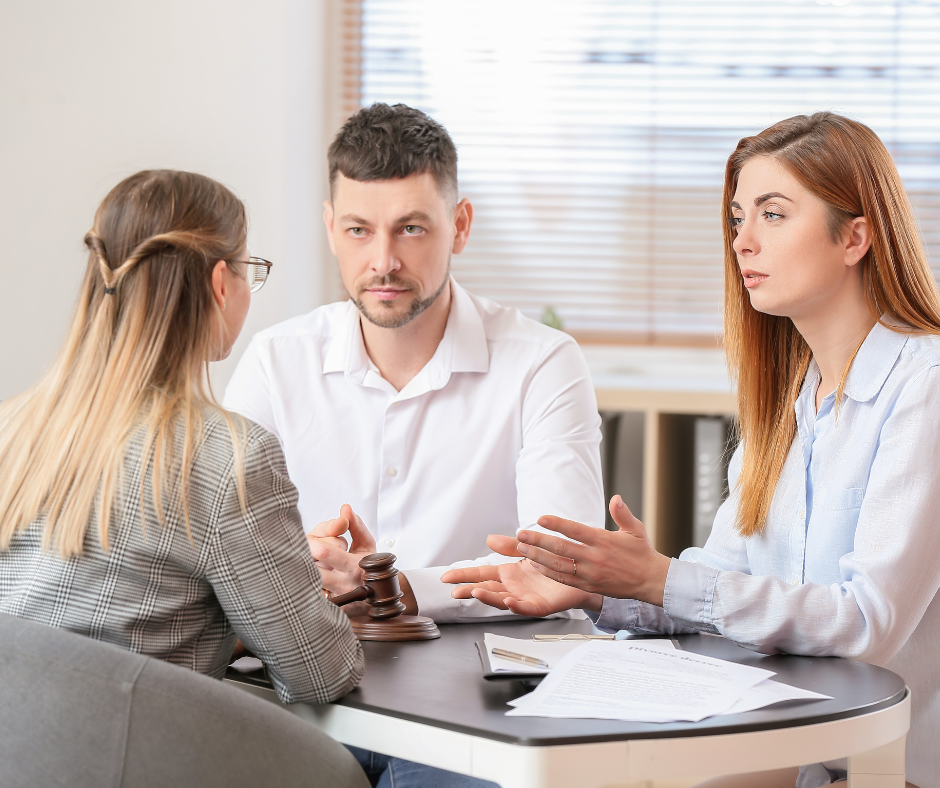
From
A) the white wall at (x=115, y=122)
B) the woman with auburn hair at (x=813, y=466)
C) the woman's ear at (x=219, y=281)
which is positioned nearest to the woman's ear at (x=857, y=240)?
the woman with auburn hair at (x=813, y=466)

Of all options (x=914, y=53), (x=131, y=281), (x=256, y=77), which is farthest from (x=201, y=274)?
(x=914, y=53)

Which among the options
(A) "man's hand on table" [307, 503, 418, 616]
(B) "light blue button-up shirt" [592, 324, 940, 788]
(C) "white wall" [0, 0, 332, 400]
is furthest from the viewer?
(C) "white wall" [0, 0, 332, 400]

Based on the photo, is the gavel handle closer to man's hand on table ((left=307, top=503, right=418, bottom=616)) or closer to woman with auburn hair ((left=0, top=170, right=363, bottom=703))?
man's hand on table ((left=307, top=503, right=418, bottom=616))

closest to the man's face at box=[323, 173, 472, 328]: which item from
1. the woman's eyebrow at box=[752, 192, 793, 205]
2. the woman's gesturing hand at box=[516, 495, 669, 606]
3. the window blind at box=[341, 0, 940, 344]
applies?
the woman's eyebrow at box=[752, 192, 793, 205]

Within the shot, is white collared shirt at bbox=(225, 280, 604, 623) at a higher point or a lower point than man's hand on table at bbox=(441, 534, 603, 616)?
higher

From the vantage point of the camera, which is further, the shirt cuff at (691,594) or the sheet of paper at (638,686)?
the shirt cuff at (691,594)

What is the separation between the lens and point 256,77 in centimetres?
270

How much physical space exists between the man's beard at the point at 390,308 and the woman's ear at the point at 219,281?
0.76 m

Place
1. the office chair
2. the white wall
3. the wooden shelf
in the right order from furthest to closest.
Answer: the wooden shelf → the white wall → the office chair

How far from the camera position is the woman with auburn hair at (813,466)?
1205mm

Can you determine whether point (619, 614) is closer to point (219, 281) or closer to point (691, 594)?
point (691, 594)

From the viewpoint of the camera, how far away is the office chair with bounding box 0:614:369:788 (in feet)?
2.70

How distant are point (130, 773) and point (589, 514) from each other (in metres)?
1.08

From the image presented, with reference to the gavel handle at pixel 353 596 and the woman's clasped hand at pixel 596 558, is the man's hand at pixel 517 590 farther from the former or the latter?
the gavel handle at pixel 353 596
